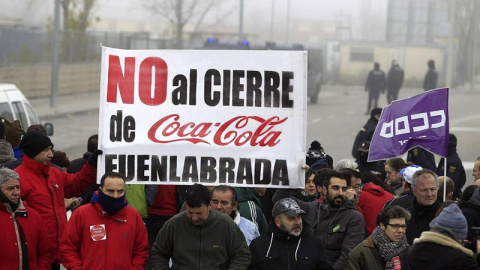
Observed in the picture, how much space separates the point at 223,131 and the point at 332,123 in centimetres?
2454

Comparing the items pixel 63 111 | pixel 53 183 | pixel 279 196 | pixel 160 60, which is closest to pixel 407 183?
pixel 279 196

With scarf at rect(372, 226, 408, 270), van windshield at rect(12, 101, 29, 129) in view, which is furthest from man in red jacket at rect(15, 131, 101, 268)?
van windshield at rect(12, 101, 29, 129)

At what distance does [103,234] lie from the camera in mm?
6945

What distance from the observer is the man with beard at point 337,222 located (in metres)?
7.51

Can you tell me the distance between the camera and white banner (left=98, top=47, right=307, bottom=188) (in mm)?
7695

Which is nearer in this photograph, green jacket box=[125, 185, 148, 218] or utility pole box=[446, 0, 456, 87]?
green jacket box=[125, 185, 148, 218]

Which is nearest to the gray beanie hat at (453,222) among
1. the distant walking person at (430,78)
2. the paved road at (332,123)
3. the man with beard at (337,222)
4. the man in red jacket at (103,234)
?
the man with beard at (337,222)

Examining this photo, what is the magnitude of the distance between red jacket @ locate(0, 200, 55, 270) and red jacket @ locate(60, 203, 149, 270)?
0.22m

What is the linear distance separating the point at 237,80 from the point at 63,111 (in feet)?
85.9

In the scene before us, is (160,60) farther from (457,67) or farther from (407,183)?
(457,67)

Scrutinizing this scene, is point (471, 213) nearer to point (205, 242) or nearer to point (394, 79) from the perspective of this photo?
point (205, 242)

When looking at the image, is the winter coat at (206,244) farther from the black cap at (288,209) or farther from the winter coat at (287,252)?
the black cap at (288,209)

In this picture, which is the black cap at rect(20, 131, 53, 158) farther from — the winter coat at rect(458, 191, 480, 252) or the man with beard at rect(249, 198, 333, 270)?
the winter coat at rect(458, 191, 480, 252)

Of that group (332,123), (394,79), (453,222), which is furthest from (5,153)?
(394,79)
